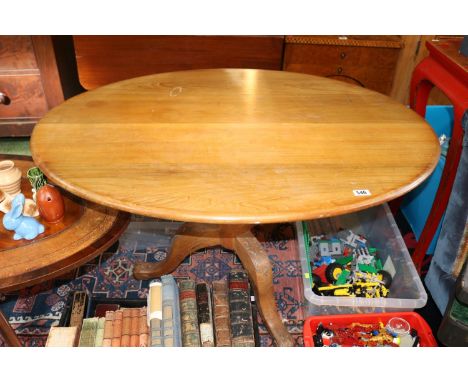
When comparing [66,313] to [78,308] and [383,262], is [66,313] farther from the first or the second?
[383,262]

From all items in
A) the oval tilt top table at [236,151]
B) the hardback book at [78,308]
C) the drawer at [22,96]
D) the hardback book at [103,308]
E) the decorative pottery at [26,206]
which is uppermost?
the oval tilt top table at [236,151]

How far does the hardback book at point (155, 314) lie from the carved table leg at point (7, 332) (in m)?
0.45

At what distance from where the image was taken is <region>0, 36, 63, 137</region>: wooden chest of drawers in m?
2.38

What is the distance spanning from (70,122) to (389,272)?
1.39 m

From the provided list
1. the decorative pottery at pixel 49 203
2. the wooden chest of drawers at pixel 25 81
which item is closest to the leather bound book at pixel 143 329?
the decorative pottery at pixel 49 203

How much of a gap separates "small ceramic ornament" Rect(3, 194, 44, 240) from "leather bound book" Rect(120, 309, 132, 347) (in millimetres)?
453

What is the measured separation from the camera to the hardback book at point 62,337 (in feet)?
4.80

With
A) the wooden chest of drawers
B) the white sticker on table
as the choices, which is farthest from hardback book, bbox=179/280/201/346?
the wooden chest of drawers

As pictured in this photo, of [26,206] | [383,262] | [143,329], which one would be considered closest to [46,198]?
[26,206]

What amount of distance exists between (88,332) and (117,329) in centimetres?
10

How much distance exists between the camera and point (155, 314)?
1.53 m

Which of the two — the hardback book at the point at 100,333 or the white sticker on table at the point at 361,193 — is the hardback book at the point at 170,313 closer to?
the hardback book at the point at 100,333

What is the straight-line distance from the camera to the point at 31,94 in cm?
254

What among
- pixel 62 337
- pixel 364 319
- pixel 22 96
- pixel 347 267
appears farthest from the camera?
pixel 22 96
